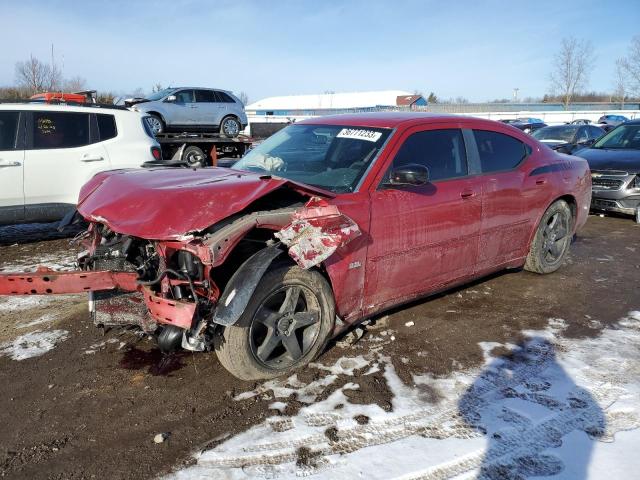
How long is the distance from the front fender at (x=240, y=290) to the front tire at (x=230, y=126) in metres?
13.1

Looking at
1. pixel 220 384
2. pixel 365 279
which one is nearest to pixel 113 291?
pixel 220 384

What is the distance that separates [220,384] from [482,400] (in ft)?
5.24

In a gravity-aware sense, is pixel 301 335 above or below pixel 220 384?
above

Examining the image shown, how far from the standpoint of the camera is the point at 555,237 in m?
5.34

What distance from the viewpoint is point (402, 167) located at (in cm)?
344

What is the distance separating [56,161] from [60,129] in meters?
0.48

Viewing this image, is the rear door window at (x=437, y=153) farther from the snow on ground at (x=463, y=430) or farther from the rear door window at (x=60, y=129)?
the rear door window at (x=60, y=129)

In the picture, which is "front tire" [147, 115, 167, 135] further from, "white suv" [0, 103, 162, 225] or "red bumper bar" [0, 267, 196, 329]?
"red bumper bar" [0, 267, 196, 329]

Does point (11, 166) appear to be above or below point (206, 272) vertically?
above

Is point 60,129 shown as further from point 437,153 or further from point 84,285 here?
point 437,153

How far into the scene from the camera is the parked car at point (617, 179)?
27.0 ft

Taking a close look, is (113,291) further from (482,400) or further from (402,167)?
(482,400)

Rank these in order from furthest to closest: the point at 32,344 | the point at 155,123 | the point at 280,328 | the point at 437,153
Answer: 1. the point at 155,123
2. the point at 437,153
3. the point at 32,344
4. the point at 280,328

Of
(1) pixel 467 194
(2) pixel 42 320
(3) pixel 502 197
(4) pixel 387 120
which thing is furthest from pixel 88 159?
(3) pixel 502 197
